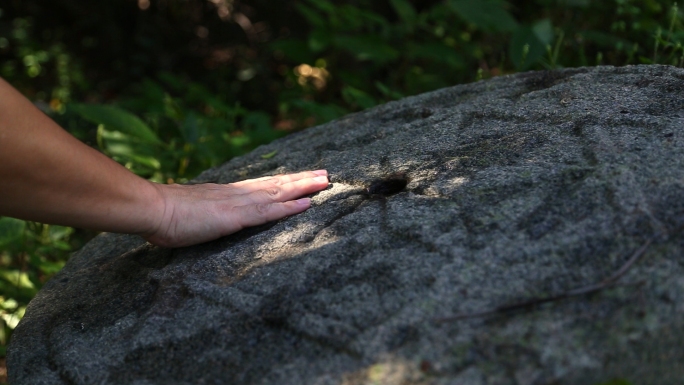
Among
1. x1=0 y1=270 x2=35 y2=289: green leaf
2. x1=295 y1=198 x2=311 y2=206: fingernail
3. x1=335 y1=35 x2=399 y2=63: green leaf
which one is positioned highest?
x1=295 y1=198 x2=311 y2=206: fingernail

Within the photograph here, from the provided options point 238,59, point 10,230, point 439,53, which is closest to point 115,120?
point 10,230

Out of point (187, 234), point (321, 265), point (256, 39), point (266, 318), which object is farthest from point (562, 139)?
point (256, 39)

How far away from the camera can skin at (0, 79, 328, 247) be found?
4.48 ft

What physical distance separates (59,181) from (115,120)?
54.9 inches

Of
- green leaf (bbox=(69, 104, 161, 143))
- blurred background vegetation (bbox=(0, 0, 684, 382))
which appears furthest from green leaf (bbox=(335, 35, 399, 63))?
green leaf (bbox=(69, 104, 161, 143))

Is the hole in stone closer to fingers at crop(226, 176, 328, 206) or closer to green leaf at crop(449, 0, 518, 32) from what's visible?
fingers at crop(226, 176, 328, 206)

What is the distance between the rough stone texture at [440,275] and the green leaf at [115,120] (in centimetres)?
99

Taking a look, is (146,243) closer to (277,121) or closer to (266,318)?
(266,318)

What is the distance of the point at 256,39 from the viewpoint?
5.45 meters

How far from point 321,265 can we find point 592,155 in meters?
0.66

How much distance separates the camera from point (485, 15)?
3076 millimetres

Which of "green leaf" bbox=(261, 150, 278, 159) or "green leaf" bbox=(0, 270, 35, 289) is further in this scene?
"green leaf" bbox=(0, 270, 35, 289)

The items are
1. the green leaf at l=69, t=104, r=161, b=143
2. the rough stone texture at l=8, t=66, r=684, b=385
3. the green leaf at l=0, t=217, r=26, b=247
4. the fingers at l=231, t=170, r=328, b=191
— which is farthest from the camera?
the green leaf at l=69, t=104, r=161, b=143

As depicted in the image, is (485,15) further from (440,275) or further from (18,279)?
(18,279)
